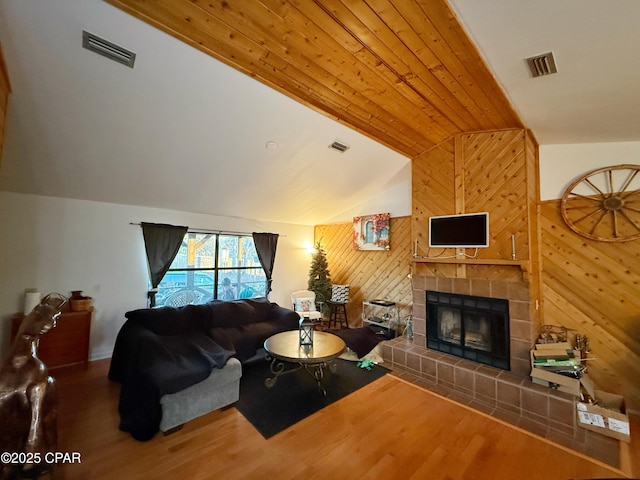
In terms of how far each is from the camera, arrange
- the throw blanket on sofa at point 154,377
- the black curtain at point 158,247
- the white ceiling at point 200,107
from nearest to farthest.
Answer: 1. the white ceiling at point 200,107
2. the throw blanket on sofa at point 154,377
3. the black curtain at point 158,247

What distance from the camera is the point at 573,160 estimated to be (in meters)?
3.09

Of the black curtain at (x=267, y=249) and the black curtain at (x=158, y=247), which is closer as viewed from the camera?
the black curtain at (x=158, y=247)

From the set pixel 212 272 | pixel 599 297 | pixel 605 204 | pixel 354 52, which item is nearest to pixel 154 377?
pixel 212 272

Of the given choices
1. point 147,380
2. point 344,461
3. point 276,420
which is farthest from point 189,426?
point 344,461

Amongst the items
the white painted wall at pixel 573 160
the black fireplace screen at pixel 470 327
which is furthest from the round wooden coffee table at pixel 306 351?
the white painted wall at pixel 573 160

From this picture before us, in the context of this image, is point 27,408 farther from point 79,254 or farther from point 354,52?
point 354,52

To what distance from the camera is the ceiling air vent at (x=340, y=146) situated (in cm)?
369

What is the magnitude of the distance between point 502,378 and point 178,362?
3.43 metres

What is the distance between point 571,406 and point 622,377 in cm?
98

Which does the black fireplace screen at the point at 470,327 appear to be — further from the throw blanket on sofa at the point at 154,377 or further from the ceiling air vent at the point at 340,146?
the throw blanket on sofa at the point at 154,377

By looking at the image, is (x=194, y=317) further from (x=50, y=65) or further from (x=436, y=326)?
(x=436, y=326)

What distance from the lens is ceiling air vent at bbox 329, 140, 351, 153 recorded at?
369cm

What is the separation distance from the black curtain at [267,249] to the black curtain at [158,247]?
1.57 meters

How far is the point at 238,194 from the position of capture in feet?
14.7
